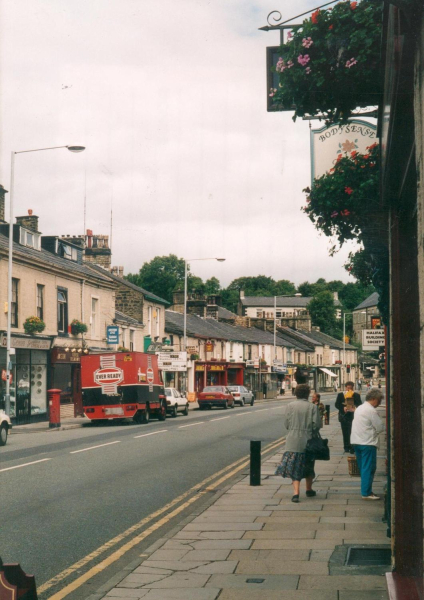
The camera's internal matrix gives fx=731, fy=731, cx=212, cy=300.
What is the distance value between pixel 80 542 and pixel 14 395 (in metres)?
24.1

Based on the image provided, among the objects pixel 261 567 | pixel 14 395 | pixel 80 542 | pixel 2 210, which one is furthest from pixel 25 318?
pixel 261 567

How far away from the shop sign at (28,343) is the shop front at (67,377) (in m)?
0.91

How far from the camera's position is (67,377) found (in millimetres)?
37688

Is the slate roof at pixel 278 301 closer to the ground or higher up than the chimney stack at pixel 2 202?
higher up

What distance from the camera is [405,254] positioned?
5867 millimetres

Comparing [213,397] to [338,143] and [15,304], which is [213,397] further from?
[338,143]

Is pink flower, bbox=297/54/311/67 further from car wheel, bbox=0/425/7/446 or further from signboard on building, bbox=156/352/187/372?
signboard on building, bbox=156/352/187/372

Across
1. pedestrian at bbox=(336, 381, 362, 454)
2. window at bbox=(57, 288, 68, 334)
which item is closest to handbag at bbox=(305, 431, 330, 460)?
pedestrian at bbox=(336, 381, 362, 454)

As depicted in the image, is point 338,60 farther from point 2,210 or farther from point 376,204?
point 2,210

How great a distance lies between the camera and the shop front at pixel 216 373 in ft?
198

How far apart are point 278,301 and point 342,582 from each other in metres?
127

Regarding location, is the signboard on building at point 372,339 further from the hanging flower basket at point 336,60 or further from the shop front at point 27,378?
the shop front at point 27,378

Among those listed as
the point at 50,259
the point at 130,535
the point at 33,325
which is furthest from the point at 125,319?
the point at 130,535

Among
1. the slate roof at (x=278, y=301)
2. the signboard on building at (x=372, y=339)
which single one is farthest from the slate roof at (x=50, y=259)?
the slate roof at (x=278, y=301)
